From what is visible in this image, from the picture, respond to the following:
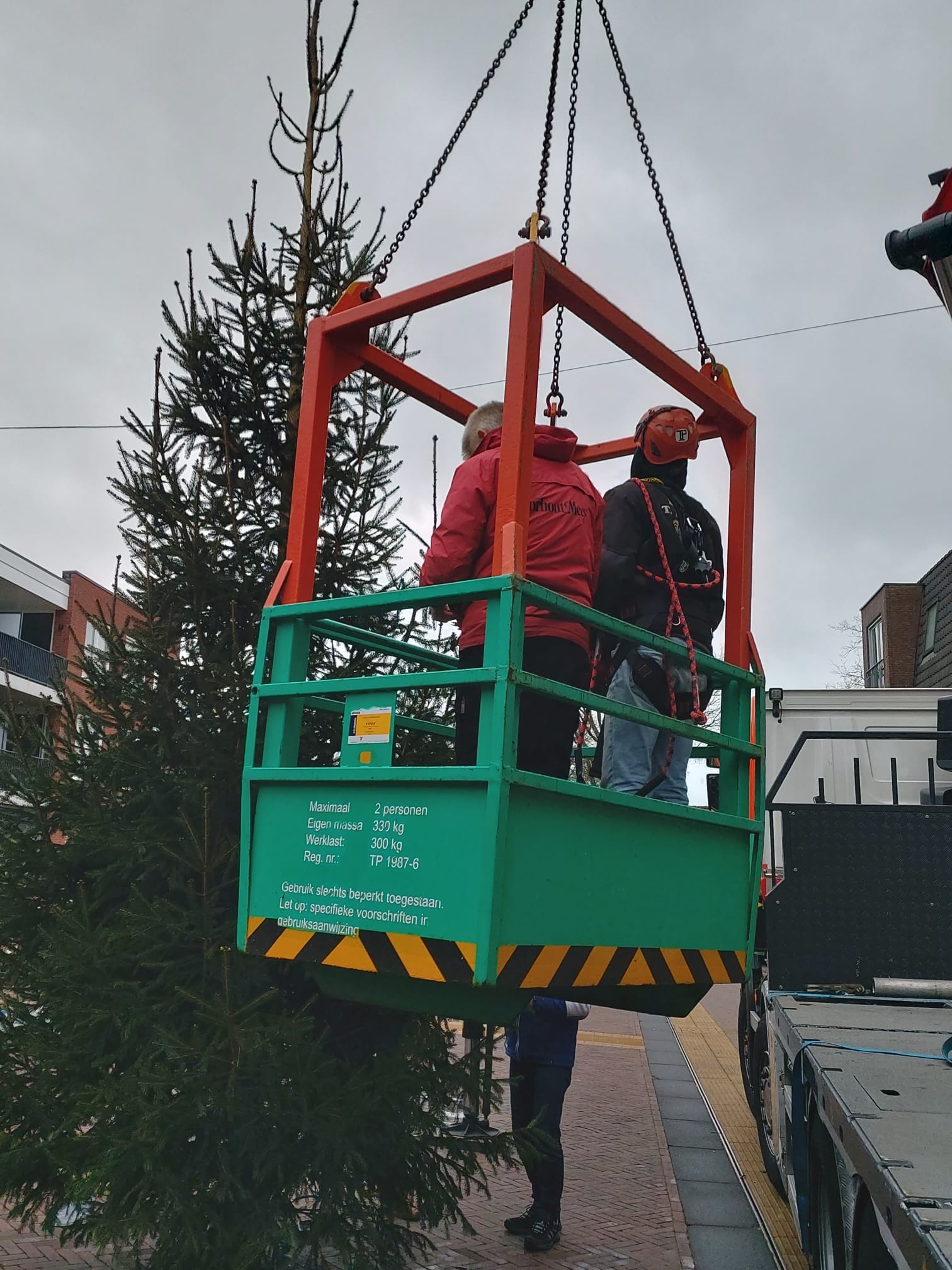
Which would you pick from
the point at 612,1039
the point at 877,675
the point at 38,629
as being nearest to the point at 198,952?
the point at 612,1039

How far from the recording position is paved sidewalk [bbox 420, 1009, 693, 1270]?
512cm

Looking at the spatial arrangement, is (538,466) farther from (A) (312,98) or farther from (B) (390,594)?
(A) (312,98)

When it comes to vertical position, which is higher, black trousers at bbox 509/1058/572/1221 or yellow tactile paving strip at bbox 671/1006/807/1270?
black trousers at bbox 509/1058/572/1221

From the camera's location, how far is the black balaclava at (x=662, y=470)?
4129mm

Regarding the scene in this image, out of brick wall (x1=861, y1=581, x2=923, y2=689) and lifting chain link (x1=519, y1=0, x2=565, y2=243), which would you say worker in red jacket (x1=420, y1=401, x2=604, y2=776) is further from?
brick wall (x1=861, y1=581, x2=923, y2=689)

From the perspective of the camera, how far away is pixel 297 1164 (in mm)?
3801

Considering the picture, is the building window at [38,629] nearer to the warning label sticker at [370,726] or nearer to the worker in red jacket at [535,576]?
the worker in red jacket at [535,576]

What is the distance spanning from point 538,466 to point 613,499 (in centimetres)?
35

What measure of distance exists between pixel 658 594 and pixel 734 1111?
6366 mm

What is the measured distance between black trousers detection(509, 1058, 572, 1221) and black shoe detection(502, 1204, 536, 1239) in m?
0.05

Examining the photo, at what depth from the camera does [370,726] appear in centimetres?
321

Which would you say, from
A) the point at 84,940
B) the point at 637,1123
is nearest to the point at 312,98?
the point at 84,940

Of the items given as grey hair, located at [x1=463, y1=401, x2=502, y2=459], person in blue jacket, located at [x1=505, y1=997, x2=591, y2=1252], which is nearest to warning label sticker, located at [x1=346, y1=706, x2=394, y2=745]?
grey hair, located at [x1=463, y1=401, x2=502, y2=459]

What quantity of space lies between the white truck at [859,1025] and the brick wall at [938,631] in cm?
1423
